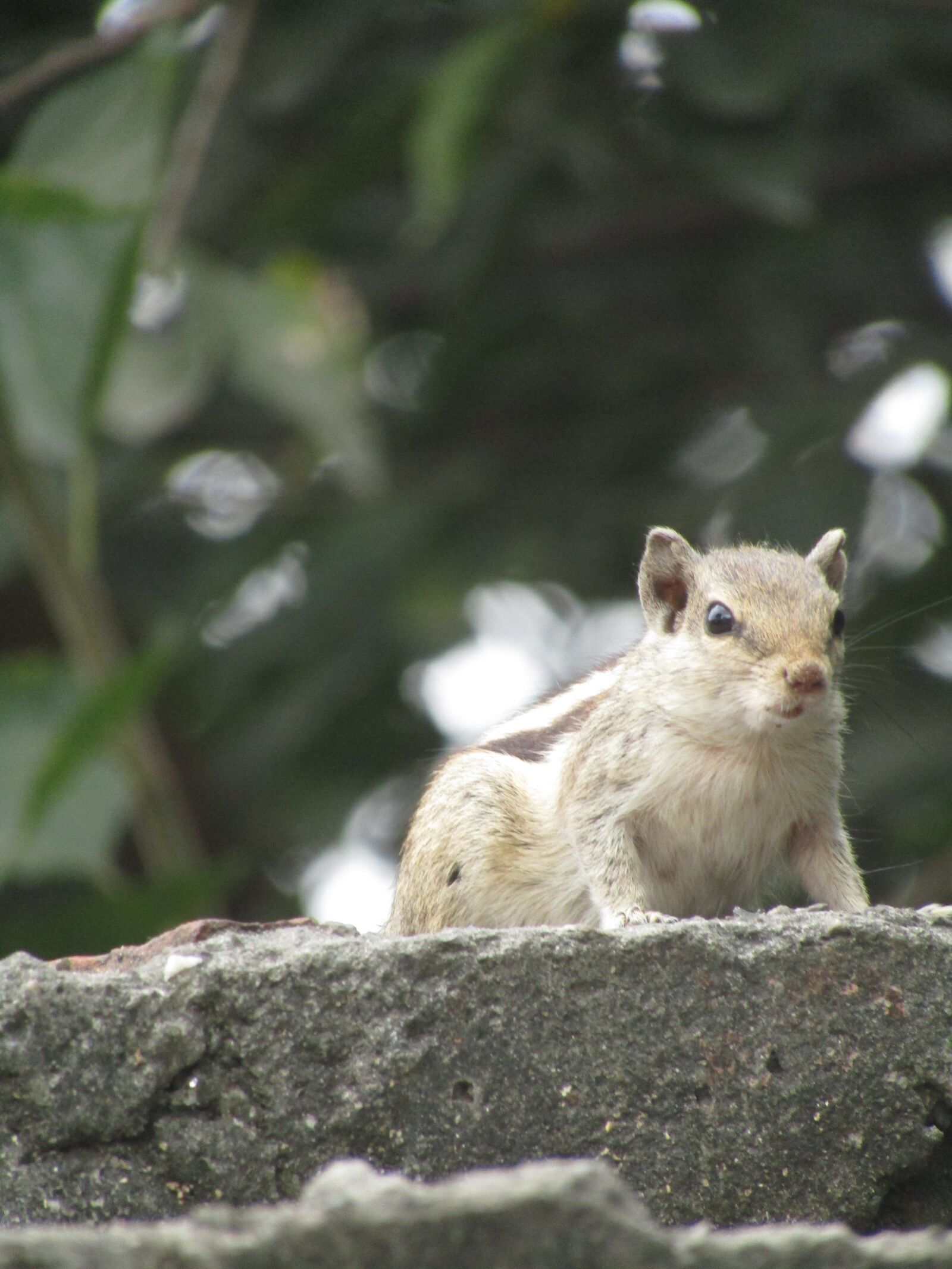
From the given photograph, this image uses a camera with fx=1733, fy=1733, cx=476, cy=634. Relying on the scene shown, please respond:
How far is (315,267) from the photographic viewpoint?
27.0 feet

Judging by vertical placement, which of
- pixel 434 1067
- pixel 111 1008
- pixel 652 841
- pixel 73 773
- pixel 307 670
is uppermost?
pixel 111 1008

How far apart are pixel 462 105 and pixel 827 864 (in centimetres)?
328

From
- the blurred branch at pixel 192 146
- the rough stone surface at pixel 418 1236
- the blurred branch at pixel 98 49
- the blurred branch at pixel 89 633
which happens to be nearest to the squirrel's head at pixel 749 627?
the rough stone surface at pixel 418 1236

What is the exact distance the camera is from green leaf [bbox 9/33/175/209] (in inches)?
248

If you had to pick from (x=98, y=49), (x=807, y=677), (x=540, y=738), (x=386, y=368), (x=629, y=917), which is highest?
(x=98, y=49)

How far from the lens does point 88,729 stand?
20.0ft

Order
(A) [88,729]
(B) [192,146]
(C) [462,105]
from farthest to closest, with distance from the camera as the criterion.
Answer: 1. (B) [192,146]
2. (C) [462,105]
3. (A) [88,729]

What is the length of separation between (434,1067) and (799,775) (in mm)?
1770

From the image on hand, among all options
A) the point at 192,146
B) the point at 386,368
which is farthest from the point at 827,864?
the point at 386,368

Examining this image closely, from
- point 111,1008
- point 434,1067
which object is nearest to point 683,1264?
point 434,1067

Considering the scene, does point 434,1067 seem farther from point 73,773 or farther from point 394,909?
point 73,773

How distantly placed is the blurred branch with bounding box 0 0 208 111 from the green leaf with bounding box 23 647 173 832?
2.10 meters

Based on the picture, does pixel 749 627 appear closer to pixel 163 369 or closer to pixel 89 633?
pixel 163 369

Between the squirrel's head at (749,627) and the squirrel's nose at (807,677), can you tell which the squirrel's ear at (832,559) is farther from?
the squirrel's nose at (807,677)
